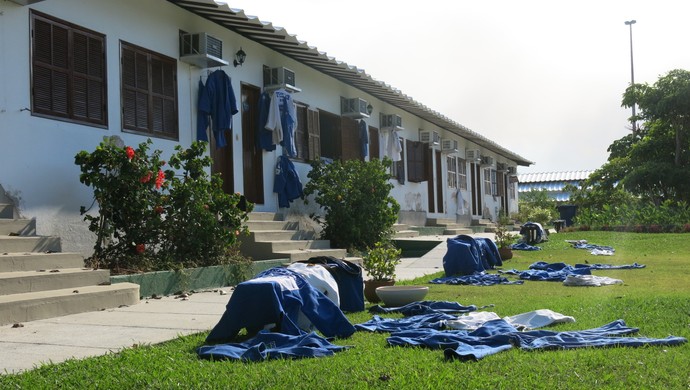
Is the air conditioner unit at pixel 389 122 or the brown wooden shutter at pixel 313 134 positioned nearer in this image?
the brown wooden shutter at pixel 313 134

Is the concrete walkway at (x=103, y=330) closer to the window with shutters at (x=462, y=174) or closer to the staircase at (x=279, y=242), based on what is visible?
the staircase at (x=279, y=242)

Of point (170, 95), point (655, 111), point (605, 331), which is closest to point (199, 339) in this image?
point (605, 331)

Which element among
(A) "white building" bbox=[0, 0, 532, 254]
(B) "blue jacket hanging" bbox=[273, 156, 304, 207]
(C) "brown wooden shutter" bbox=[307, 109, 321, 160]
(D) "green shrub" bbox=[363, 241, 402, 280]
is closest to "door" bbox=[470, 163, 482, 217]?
(A) "white building" bbox=[0, 0, 532, 254]

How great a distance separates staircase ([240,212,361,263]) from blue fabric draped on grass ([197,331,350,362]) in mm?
5714

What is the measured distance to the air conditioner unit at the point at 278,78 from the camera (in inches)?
545

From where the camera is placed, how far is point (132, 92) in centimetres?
1044

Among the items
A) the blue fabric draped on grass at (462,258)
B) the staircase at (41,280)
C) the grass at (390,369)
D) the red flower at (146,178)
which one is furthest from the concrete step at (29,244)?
the blue fabric draped on grass at (462,258)

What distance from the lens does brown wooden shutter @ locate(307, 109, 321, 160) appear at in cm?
1541

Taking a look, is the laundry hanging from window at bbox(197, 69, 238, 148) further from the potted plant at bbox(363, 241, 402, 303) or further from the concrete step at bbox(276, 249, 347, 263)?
the potted plant at bbox(363, 241, 402, 303)

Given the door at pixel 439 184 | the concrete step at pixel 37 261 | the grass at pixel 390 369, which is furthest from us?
the door at pixel 439 184

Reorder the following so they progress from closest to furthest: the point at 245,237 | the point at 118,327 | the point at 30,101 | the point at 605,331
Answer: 1. the point at 605,331
2. the point at 118,327
3. the point at 30,101
4. the point at 245,237

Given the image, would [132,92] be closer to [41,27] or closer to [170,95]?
[170,95]

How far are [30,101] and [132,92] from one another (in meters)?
1.94

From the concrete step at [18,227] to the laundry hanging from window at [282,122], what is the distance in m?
5.73
